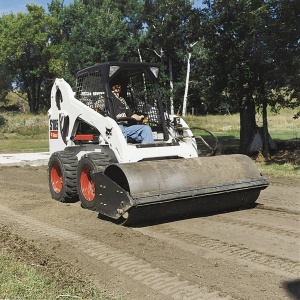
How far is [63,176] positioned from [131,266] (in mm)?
3811

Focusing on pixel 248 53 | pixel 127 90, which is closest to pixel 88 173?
pixel 127 90

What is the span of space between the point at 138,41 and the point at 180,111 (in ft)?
26.5

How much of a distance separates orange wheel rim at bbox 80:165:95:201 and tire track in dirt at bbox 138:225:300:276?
1.60 metres

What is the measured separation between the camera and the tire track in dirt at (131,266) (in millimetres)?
4199

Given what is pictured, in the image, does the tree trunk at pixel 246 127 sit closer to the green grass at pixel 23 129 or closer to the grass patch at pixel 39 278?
the grass patch at pixel 39 278

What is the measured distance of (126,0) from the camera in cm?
5012

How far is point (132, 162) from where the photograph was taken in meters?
7.11

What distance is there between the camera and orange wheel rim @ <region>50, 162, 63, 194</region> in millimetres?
8945

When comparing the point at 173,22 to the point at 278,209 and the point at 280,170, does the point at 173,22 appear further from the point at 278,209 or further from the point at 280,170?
the point at 278,209

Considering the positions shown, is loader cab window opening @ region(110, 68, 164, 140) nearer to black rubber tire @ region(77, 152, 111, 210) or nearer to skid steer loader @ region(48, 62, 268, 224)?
skid steer loader @ region(48, 62, 268, 224)

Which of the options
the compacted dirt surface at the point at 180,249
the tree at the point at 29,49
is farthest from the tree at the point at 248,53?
the tree at the point at 29,49

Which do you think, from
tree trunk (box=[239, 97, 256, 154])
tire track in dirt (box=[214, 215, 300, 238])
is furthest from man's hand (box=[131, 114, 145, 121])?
tree trunk (box=[239, 97, 256, 154])

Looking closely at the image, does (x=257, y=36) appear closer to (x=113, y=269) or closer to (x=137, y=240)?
(x=137, y=240)

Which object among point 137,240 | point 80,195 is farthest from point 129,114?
point 137,240
